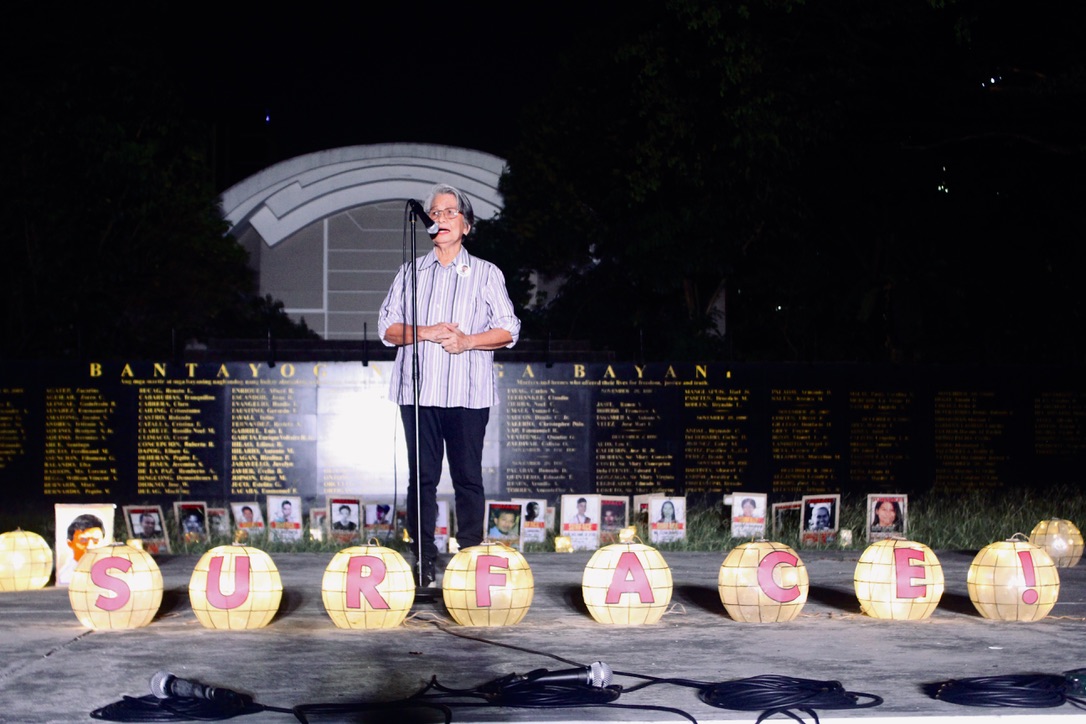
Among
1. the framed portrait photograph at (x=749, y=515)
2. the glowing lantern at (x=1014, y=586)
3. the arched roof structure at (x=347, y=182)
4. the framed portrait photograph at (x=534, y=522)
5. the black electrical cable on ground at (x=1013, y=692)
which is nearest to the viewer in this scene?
the black electrical cable on ground at (x=1013, y=692)

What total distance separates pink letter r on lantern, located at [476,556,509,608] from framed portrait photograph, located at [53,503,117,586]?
2.31 m

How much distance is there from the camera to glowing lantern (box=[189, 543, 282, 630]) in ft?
15.5

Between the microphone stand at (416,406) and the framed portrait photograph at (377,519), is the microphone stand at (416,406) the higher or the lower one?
the higher one

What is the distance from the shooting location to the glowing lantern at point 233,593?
4.72 m

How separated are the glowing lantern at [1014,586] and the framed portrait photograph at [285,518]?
5.52 m

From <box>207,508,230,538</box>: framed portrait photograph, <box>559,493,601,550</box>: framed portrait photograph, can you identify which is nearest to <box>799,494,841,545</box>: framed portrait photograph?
<box>559,493,601,550</box>: framed portrait photograph

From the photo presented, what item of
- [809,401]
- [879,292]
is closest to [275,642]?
[809,401]

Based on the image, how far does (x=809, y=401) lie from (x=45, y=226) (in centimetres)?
1290

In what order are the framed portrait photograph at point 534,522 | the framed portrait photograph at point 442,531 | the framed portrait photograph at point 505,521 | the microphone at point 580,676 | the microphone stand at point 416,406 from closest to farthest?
1. the microphone at point 580,676
2. the microphone stand at point 416,406
3. the framed portrait photograph at point 442,531
4. the framed portrait photograph at point 505,521
5. the framed portrait photograph at point 534,522

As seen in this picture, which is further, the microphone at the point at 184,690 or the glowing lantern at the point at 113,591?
the glowing lantern at the point at 113,591

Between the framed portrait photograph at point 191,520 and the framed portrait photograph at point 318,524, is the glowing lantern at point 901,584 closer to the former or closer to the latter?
the framed portrait photograph at point 318,524

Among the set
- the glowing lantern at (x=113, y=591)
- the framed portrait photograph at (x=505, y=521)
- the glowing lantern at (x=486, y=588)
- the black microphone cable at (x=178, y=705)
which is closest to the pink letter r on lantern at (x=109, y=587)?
the glowing lantern at (x=113, y=591)

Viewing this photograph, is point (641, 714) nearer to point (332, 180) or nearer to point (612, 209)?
point (612, 209)

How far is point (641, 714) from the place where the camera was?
3.25 m
